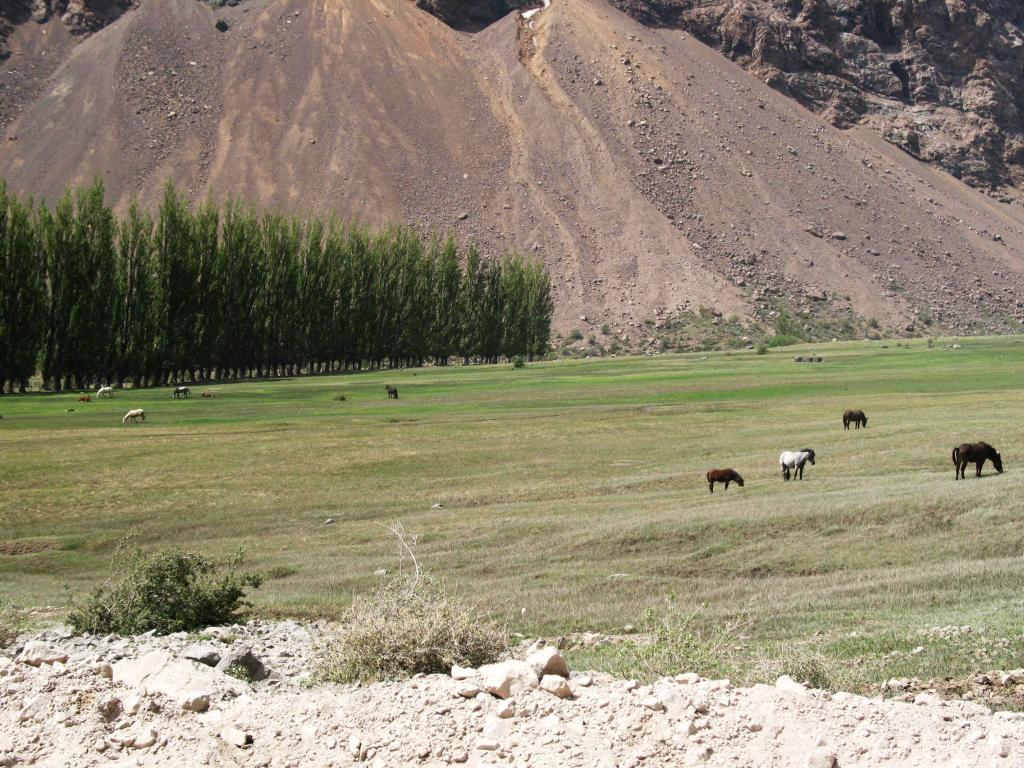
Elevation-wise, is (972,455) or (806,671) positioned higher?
(972,455)

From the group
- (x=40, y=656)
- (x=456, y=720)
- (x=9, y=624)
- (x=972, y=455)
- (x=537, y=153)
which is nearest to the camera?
(x=456, y=720)

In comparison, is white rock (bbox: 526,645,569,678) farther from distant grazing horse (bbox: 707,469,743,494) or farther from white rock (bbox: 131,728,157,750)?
distant grazing horse (bbox: 707,469,743,494)

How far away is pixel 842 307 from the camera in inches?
5000

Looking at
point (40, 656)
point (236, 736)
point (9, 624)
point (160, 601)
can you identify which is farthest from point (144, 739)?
point (9, 624)

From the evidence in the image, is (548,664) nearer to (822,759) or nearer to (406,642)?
(406,642)

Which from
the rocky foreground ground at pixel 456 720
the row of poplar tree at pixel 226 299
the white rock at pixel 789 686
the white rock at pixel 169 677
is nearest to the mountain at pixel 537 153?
the row of poplar tree at pixel 226 299

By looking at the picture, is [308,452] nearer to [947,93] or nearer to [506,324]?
[506,324]

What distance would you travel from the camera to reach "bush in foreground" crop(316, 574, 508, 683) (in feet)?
28.7

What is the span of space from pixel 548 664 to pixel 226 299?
78.7 m

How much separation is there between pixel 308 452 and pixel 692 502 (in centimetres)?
1587

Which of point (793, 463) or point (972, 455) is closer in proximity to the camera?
point (972, 455)

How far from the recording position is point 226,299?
83.0 meters

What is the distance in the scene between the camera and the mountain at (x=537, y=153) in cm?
12888

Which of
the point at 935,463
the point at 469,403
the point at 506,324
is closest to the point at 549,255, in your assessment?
the point at 506,324
